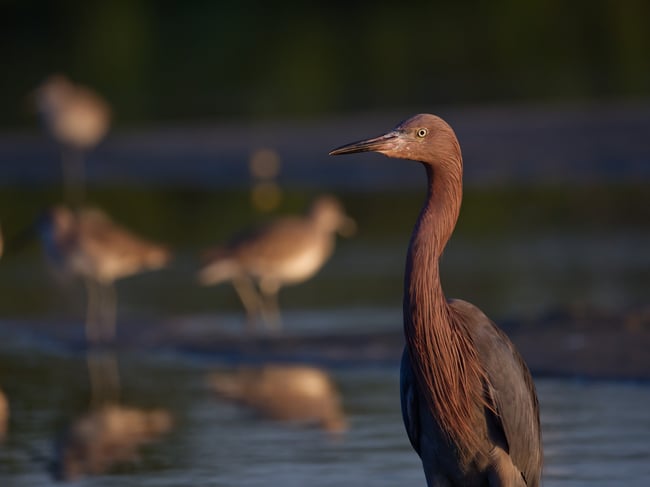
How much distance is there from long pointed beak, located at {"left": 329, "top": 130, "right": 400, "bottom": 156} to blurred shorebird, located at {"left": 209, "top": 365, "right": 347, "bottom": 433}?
2.77 metres

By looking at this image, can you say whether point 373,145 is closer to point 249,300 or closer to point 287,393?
point 287,393

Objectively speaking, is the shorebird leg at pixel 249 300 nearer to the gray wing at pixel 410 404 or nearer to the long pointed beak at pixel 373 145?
the gray wing at pixel 410 404

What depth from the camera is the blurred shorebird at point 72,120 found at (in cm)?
2305

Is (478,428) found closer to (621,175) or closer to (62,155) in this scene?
(621,175)

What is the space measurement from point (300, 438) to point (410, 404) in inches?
85.0

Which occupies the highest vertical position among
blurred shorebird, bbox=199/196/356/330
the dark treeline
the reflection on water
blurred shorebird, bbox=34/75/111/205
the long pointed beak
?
the dark treeline

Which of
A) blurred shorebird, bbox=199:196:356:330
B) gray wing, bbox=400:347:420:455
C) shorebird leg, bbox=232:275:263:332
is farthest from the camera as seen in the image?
blurred shorebird, bbox=199:196:356:330

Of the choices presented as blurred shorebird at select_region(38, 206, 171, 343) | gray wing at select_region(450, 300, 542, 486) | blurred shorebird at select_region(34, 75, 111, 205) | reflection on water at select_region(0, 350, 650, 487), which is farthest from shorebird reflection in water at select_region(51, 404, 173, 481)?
blurred shorebird at select_region(34, 75, 111, 205)

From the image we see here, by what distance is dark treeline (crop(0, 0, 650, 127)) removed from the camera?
2750 cm

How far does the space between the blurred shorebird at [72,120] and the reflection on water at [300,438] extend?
1301 cm

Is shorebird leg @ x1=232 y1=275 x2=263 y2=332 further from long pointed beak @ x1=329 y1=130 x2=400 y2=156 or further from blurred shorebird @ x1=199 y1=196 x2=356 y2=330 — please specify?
long pointed beak @ x1=329 y1=130 x2=400 y2=156

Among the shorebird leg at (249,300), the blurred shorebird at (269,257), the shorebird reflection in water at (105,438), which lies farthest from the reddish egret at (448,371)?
the blurred shorebird at (269,257)

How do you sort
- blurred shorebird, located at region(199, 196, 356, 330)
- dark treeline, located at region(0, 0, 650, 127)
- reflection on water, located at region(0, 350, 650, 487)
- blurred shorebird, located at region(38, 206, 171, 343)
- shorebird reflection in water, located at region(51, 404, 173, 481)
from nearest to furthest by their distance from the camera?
reflection on water, located at region(0, 350, 650, 487)
shorebird reflection in water, located at region(51, 404, 173, 481)
blurred shorebird, located at region(199, 196, 356, 330)
blurred shorebird, located at region(38, 206, 171, 343)
dark treeline, located at region(0, 0, 650, 127)

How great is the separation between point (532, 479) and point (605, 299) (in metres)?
5.78
